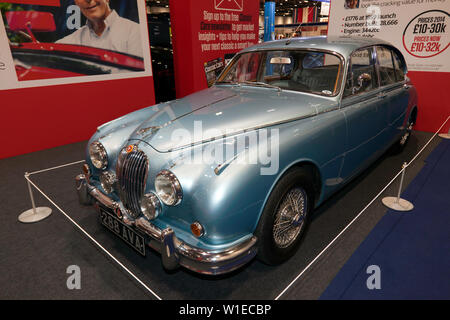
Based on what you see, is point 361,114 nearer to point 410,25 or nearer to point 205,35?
point 410,25

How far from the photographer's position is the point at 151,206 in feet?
5.52

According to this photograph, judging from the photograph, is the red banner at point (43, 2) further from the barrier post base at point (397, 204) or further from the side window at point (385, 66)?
the barrier post base at point (397, 204)

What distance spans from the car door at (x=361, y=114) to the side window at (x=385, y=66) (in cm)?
19

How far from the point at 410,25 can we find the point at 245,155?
16.4 feet

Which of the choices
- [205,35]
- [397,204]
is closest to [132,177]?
[397,204]

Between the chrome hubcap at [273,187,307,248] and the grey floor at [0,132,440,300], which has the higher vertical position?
the chrome hubcap at [273,187,307,248]

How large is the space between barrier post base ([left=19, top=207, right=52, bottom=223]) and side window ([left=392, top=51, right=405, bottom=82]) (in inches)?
168

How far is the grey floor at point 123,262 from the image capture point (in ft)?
6.30

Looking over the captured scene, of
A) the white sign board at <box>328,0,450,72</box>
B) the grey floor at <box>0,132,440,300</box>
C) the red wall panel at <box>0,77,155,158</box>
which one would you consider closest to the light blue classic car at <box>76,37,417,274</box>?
the grey floor at <box>0,132,440,300</box>

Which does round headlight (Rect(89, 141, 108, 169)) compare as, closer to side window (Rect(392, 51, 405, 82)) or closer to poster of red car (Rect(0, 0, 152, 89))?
poster of red car (Rect(0, 0, 152, 89))

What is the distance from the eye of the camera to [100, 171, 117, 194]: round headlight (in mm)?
2043

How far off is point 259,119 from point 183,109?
0.69m

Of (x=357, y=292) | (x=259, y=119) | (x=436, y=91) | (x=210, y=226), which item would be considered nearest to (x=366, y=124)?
(x=259, y=119)
